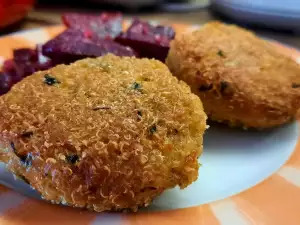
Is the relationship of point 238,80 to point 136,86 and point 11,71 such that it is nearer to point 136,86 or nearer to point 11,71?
point 136,86

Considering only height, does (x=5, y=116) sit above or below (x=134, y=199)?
above

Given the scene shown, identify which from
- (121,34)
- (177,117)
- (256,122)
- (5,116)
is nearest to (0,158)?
(5,116)

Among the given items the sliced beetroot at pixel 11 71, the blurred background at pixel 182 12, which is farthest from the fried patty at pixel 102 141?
the blurred background at pixel 182 12

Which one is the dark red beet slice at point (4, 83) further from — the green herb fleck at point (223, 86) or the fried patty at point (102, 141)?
the green herb fleck at point (223, 86)

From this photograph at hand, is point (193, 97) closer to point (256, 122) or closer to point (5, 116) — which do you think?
point (256, 122)

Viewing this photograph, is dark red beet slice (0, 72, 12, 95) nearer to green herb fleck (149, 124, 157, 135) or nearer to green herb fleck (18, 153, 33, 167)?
green herb fleck (18, 153, 33, 167)

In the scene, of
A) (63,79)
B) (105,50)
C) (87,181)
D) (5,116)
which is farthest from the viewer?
(105,50)

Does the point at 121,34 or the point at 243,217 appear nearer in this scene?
the point at 243,217

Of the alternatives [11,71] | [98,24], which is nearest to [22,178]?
[11,71]
